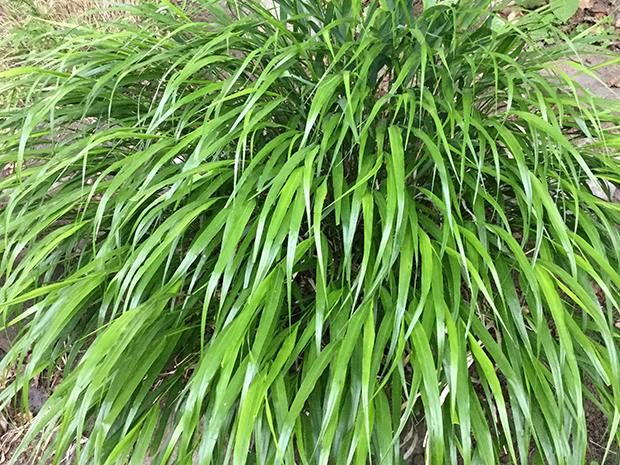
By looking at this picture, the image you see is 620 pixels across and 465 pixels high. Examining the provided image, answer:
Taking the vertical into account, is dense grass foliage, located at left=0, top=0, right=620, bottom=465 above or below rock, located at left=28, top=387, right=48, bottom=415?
above

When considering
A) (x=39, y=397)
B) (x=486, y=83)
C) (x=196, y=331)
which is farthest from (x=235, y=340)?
(x=39, y=397)

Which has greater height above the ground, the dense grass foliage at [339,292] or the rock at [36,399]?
the dense grass foliage at [339,292]

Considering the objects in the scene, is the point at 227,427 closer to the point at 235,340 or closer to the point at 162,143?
the point at 235,340

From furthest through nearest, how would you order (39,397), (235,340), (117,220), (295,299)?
(39,397) < (295,299) < (117,220) < (235,340)

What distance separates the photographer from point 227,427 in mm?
641

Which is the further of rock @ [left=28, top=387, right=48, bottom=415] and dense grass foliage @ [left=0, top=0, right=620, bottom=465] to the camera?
rock @ [left=28, top=387, right=48, bottom=415]

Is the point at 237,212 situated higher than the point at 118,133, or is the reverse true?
the point at 118,133

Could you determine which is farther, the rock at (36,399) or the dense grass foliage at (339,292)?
the rock at (36,399)

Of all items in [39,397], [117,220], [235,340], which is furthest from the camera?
[39,397]

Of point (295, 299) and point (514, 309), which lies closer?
point (514, 309)

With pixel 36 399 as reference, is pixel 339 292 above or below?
above

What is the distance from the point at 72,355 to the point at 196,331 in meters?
0.26

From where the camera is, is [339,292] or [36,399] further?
[36,399]

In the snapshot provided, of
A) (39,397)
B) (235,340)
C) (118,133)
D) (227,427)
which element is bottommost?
(39,397)
